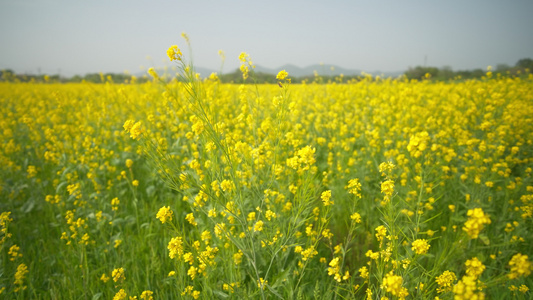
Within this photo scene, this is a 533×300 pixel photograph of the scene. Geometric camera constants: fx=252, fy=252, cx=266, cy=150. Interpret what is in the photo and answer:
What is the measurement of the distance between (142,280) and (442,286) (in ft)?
6.91

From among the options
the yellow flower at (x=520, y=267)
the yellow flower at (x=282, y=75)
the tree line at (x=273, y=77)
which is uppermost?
the tree line at (x=273, y=77)

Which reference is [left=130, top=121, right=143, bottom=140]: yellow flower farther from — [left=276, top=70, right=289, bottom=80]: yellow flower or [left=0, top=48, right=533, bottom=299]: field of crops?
[left=276, top=70, right=289, bottom=80]: yellow flower

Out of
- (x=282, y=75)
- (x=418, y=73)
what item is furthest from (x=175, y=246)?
(x=418, y=73)

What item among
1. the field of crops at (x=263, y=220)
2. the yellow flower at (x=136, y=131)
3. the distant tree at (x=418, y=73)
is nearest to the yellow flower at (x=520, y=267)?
the field of crops at (x=263, y=220)

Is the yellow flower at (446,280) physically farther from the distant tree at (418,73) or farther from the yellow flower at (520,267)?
the distant tree at (418,73)

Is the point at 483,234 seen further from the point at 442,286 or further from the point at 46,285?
the point at 46,285

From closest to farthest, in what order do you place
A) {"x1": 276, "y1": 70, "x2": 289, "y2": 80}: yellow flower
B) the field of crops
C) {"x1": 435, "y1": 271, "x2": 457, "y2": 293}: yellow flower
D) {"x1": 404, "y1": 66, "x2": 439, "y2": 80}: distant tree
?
{"x1": 435, "y1": 271, "x2": 457, "y2": 293}: yellow flower
the field of crops
{"x1": 276, "y1": 70, "x2": 289, "y2": 80}: yellow flower
{"x1": 404, "y1": 66, "x2": 439, "y2": 80}: distant tree

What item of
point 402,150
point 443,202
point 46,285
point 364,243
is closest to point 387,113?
point 402,150

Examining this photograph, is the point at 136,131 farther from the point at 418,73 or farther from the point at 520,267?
the point at 418,73

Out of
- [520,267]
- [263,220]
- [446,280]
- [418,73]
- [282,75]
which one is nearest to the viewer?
[520,267]

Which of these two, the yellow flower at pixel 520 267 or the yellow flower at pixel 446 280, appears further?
the yellow flower at pixel 446 280

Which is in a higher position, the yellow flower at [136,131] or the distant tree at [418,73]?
the distant tree at [418,73]

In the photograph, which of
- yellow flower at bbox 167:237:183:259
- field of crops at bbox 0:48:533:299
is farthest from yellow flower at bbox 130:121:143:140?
yellow flower at bbox 167:237:183:259

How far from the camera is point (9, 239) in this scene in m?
2.39
